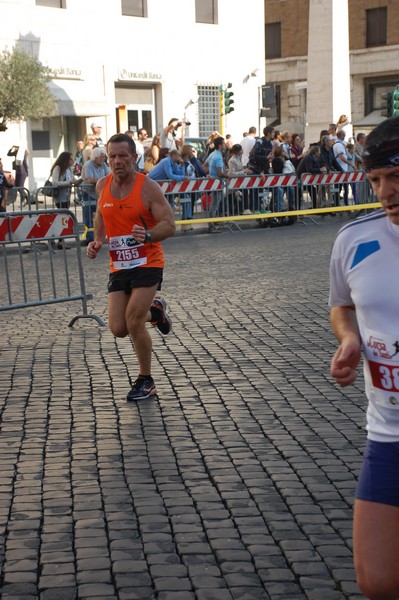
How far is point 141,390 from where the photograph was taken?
7.19 metres

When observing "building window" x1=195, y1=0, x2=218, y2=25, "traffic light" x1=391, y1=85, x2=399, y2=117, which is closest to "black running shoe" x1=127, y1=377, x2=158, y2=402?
"traffic light" x1=391, y1=85, x2=399, y2=117

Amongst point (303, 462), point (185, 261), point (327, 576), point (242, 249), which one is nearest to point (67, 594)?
point (327, 576)

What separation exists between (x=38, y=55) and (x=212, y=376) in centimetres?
2839

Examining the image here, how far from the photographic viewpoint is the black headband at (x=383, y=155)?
3023 mm

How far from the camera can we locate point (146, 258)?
24.3 feet

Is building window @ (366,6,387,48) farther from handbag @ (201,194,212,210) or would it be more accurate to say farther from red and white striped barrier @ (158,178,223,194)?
red and white striped barrier @ (158,178,223,194)

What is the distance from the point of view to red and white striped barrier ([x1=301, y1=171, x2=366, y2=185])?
22.5m

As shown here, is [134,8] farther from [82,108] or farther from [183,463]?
[183,463]

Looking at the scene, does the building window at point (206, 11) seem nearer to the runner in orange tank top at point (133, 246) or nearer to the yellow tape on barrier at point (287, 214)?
the yellow tape on barrier at point (287, 214)

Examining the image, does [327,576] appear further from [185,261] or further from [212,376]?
[185,261]

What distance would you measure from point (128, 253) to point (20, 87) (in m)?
25.6

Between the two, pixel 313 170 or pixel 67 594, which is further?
pixel 313 170

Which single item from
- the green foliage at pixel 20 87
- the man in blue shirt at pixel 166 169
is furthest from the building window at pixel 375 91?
the man in blue shirt at pixel 166 169

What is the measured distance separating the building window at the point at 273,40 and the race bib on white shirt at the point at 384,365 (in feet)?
206
